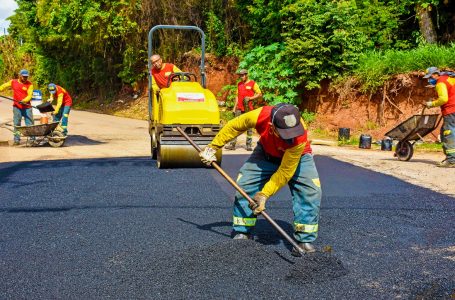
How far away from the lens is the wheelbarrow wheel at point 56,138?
34.4 ft

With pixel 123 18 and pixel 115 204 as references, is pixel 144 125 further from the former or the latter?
pixel 115 204

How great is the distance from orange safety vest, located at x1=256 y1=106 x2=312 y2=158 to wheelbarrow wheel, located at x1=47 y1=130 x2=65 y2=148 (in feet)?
24.2

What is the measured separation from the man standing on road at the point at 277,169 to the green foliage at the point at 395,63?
9116 mm

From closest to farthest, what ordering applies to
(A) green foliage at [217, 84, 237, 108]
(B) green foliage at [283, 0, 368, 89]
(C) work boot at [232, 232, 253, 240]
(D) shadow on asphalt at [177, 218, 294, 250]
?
(C) work boot at [232, 232, 253, 240] < (D) shadow on asphalt at [177, 218, 294, 250] < (B) green foliage at [283, 0, 368, 89] < (A) green foliage at [217, 84, 237, 108]

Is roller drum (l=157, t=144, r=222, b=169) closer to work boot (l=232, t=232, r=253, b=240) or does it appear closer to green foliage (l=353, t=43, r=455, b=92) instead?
work boot (l=232, t=232, r=253, b=240)

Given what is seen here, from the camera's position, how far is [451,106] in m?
8.07

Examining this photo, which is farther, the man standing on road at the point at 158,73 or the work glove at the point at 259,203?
the man standing on road at the point at 158,73

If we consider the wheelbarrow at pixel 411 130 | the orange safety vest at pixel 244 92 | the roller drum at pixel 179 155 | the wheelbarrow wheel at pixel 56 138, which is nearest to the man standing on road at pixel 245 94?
the orange safety vest at pixel 244 92

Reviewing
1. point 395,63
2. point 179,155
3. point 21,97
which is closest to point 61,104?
point 21,97

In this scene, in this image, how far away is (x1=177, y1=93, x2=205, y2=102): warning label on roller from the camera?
5926mm

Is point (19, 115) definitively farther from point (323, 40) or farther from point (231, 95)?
point (323, 40)

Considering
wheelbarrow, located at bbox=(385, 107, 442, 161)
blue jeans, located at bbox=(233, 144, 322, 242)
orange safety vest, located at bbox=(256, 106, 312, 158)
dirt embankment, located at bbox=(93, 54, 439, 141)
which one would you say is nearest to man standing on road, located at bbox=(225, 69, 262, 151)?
wheelbarrow, located at bbox=(385, 107, 442, 161)

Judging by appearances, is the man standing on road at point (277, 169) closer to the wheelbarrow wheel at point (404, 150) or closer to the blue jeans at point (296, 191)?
the blue jeans at point (296, 191)

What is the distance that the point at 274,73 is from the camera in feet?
46.9
